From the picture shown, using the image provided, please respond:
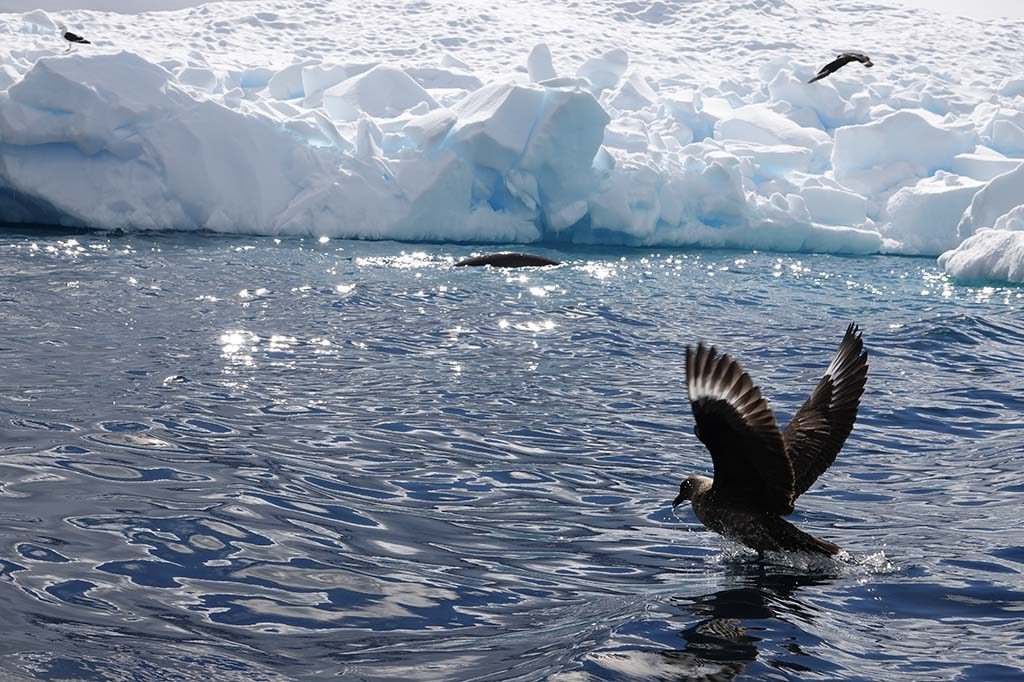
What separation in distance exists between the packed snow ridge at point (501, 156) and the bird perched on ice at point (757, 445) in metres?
12.7

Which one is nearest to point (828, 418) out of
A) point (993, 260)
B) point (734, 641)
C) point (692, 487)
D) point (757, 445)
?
point (692, 487)

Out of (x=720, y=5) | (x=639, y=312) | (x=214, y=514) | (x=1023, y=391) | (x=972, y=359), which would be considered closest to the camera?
(x=214, y=514)

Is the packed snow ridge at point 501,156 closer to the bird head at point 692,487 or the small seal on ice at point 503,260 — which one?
the small seal on ice at point 503,260

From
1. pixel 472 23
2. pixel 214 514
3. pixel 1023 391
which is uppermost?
pixel 472 23

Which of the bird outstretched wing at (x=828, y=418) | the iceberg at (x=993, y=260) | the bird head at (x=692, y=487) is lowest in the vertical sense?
the bird head at (x=692, y=487)

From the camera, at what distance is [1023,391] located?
9.52 metres

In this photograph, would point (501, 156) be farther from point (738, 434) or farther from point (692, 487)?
point (738, 434)

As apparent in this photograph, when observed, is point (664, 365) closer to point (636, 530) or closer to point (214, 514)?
point (636, 530)

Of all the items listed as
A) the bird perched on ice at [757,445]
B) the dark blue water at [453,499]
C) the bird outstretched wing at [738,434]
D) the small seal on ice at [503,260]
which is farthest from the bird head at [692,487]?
the small seal on ice at [503,260]

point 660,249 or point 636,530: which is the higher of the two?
point 660,249

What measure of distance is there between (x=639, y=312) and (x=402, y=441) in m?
6.37

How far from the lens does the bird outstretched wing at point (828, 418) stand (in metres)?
5.33

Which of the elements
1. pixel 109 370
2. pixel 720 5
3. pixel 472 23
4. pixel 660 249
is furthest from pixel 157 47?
pixel 109 370

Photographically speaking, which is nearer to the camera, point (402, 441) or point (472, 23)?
point (402, 441)
